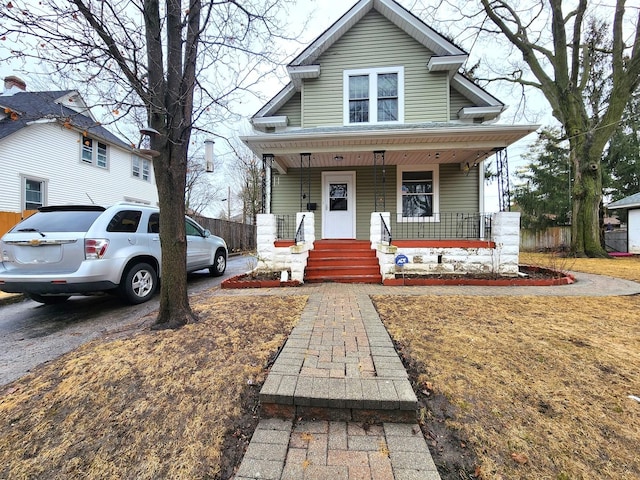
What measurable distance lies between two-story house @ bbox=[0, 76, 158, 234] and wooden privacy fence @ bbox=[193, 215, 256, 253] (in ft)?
16.3

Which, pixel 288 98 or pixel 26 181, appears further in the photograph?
pixel 26 181

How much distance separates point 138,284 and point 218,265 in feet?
10.1

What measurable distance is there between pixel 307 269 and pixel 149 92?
4.49 metres

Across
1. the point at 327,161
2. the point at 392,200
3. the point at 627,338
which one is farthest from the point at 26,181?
the point at 627,338

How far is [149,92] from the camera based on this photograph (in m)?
3.25

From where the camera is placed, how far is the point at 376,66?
9.16 metres

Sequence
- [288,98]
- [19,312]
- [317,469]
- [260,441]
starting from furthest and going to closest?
[288,98] → [19,312] → [260,441] → [317,469]

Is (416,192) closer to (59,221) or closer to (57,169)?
(59,221)

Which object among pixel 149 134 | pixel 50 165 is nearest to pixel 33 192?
pixel 50 165

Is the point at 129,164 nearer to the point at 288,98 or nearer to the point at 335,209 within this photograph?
the point at 288,98

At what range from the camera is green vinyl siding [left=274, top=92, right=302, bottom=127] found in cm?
972

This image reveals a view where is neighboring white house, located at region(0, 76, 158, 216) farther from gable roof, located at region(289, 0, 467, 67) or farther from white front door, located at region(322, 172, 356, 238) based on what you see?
white front door, located at region(322, 172, 356, 238)

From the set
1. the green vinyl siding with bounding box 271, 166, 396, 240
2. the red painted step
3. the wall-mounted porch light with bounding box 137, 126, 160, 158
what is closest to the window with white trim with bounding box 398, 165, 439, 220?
the green vinyl siding with bounding box 271, 166, 396, 240

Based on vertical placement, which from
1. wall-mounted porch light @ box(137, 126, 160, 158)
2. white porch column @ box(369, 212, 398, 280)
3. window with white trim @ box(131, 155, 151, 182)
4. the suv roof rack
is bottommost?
white porch column @ box(369, 212, 398, 280)
